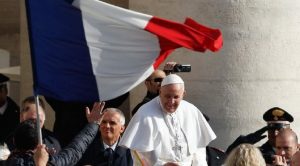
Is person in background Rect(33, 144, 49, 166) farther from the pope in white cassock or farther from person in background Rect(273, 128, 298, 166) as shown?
person in background Rect(273, 128, 298, 166)

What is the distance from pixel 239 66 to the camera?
11.4 metres

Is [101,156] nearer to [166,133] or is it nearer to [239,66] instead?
[166,133]

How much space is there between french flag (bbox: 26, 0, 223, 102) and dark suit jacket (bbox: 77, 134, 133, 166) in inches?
50.5

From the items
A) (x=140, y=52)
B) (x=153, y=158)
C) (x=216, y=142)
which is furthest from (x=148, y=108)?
(x=216, y=142)

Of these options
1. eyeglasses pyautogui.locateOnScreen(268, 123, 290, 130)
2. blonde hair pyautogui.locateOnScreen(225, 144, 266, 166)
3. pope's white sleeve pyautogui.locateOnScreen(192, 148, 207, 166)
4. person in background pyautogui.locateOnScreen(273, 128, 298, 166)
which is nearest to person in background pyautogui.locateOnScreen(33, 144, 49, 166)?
blonde hair pyautogui.locateOnScreen(225, 144, 266, 166)

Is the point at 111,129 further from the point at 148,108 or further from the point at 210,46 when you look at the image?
the point at 210,46

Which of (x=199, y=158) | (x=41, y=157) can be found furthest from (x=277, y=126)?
(x=41, y=157)

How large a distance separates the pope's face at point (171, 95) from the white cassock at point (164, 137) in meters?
0.23

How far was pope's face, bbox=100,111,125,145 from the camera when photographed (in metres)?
9.85

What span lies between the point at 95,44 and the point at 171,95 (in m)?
1.01

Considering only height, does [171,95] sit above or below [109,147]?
above

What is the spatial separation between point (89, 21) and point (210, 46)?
0.95 metres

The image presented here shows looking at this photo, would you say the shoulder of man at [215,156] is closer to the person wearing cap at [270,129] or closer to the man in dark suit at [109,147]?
the person wearing cap at [270,129]

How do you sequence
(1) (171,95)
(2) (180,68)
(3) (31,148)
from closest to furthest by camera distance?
(3) (31,148) → (1) (171,95) → (2) (180,68)
